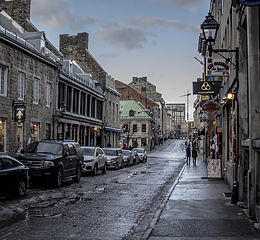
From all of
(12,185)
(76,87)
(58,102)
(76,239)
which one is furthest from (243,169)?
(76,87)

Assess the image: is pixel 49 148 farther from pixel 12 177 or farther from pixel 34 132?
pixel 34 132

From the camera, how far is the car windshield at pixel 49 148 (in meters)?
15.0

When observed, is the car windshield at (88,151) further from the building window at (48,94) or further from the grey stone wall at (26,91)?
the building window at (48,94)

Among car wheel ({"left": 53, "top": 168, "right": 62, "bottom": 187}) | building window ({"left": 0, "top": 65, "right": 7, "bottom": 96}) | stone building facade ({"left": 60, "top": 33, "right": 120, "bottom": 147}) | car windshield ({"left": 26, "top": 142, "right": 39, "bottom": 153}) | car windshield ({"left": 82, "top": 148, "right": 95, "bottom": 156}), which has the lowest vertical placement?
car wheel ({"left": 53, "top": 168, "right": 62, "bottom": 187})

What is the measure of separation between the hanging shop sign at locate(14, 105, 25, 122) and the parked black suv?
552 cm

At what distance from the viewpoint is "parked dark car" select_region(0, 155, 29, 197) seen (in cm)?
1005

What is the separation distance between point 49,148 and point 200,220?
8783mm

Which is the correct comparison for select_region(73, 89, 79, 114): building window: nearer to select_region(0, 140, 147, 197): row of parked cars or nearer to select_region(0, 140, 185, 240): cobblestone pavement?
select_region(0, 140, 147, 197): row of parked cars

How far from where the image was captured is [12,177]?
34.4ft

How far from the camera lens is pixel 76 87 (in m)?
34.6

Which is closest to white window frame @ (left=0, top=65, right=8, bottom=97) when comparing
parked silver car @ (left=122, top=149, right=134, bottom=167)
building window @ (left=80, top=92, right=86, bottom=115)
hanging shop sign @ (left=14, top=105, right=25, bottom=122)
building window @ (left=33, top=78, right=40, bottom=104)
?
hanging shop sign @ (left=14, top=105, right=25, bottom=122)

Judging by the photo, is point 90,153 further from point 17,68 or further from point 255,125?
point 255,125

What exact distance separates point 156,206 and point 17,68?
15624 millimetres

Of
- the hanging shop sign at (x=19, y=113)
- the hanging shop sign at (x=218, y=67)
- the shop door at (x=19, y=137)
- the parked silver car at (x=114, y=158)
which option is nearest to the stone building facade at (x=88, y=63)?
the parked silver car at (x=114, y=158)
